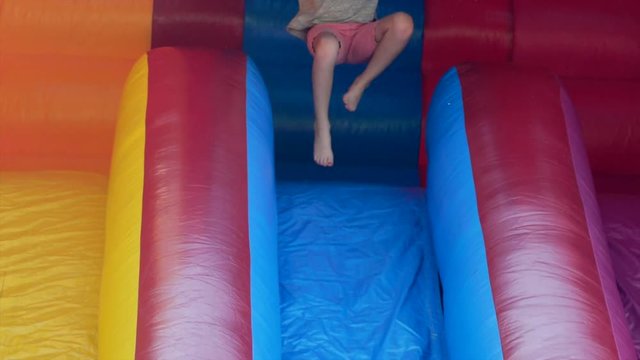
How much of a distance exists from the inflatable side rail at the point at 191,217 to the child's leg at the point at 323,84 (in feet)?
0.74

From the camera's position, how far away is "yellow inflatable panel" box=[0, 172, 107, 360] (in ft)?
5.94

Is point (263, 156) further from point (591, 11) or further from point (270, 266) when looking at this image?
point (591, 11)

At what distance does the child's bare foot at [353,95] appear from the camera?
235cm

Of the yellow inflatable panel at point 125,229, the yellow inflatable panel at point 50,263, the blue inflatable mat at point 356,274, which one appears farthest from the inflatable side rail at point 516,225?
the yellow inflatable panel at point 50,263

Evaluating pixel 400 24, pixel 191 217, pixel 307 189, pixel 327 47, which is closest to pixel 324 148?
pixel 307 189

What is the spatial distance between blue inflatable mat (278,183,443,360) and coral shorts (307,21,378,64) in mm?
375

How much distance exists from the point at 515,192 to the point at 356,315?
47 centimetres

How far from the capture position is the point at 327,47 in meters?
2.21

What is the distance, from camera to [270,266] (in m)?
1.78

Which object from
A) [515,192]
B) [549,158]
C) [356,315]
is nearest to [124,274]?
[356,315]

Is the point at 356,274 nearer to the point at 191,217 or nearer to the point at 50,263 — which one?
the point at 191,217

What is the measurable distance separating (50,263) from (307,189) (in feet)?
2.29

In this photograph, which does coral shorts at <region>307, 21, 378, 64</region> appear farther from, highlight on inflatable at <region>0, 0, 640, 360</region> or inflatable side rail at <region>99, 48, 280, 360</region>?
inflatable side rail at <region>99, 48, 280, 360</region>

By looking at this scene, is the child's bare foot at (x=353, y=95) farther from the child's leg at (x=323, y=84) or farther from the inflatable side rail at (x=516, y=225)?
the inflatable side rail at (x=516, y=225)
